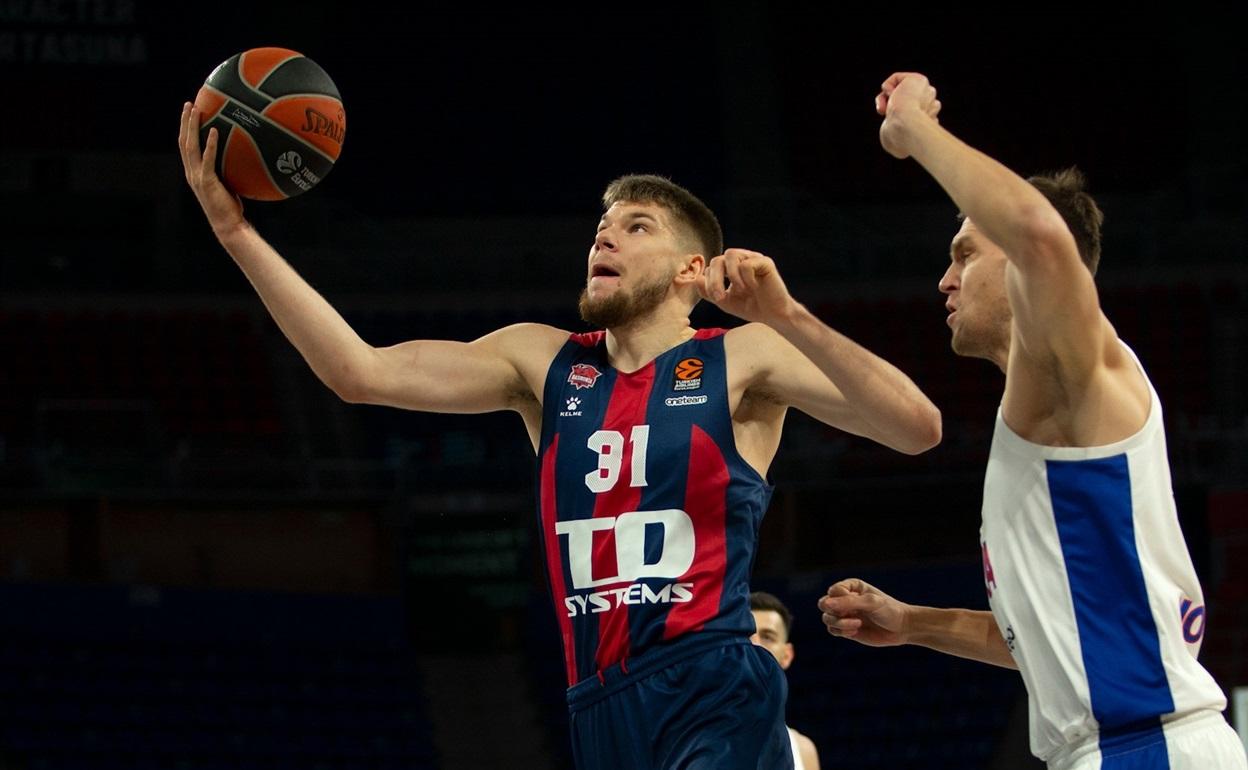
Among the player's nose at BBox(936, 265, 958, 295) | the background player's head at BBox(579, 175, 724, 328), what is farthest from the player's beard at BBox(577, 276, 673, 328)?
the player's nose at BBox(936, 265, 958, 295)

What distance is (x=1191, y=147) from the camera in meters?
19.4

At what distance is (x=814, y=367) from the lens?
3.46 m

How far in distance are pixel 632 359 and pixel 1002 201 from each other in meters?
1.39

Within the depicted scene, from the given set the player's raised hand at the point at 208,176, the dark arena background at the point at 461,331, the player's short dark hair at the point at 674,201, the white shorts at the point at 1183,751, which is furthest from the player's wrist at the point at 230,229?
the dark arena background at the point at 461,331

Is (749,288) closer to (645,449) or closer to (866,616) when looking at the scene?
(645,449)

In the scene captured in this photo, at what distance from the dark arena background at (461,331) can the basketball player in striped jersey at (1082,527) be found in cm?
973

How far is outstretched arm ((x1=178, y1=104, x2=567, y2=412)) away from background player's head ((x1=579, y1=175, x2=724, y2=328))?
0.25 m

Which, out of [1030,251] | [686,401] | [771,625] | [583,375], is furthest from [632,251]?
[771,625]

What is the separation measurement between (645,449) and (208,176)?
1223mm

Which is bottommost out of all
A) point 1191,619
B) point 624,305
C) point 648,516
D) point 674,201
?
point 1191,619

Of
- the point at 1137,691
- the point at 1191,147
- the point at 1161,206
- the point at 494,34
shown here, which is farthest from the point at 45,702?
the point at 1191,147

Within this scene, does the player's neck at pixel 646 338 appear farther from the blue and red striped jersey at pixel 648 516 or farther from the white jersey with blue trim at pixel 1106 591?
the white jersey with blue trim at pixel 1106 591

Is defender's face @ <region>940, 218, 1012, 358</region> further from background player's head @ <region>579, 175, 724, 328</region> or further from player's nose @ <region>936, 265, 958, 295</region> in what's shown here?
background player's head @ <region>579, 175, 724, 328</region>

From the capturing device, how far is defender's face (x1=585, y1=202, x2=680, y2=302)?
12.1 feet
